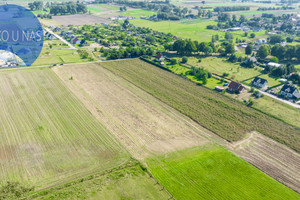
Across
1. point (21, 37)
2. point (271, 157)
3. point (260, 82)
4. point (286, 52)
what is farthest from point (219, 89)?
point (21, 37)

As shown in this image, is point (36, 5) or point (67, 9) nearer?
point (67, 9)

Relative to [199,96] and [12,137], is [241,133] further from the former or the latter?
[12,137]

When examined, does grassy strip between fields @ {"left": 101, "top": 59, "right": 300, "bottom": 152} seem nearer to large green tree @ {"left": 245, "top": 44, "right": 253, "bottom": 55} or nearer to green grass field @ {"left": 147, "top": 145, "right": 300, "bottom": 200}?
green grass field @ {"left": 147, "top": 145, "right": 300, "bottom": 200}

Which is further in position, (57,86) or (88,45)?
(88,45)

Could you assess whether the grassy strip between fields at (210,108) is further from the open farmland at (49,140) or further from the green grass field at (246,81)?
the open farmland at (49,140)

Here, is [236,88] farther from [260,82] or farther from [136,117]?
[136,117]

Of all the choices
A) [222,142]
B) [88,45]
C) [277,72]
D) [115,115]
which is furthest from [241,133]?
[88,45]
